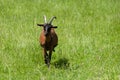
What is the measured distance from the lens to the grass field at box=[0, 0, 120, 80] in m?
9.44

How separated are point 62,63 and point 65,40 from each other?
1949mm

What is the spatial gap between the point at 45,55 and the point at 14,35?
7.89 ft

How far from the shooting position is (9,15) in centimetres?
1541

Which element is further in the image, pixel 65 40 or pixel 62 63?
pixel 65 40

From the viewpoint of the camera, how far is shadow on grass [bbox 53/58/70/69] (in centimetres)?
1001

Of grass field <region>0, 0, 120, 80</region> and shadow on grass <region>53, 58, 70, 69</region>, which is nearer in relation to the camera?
grass field <region>0, 0, 120, 80</region>

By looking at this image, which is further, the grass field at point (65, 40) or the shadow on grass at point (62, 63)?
the shadow on grass at point (62, 63)

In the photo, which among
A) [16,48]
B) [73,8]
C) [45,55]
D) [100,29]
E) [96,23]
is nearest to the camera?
[45,55]

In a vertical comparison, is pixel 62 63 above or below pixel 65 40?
below

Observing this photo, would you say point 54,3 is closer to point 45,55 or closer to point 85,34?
point 85,34

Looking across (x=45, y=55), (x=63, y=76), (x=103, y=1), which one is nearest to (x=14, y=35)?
(x=45, y=55)

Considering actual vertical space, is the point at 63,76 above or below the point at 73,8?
below

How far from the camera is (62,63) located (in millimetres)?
10234

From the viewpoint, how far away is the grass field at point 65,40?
9.44m
